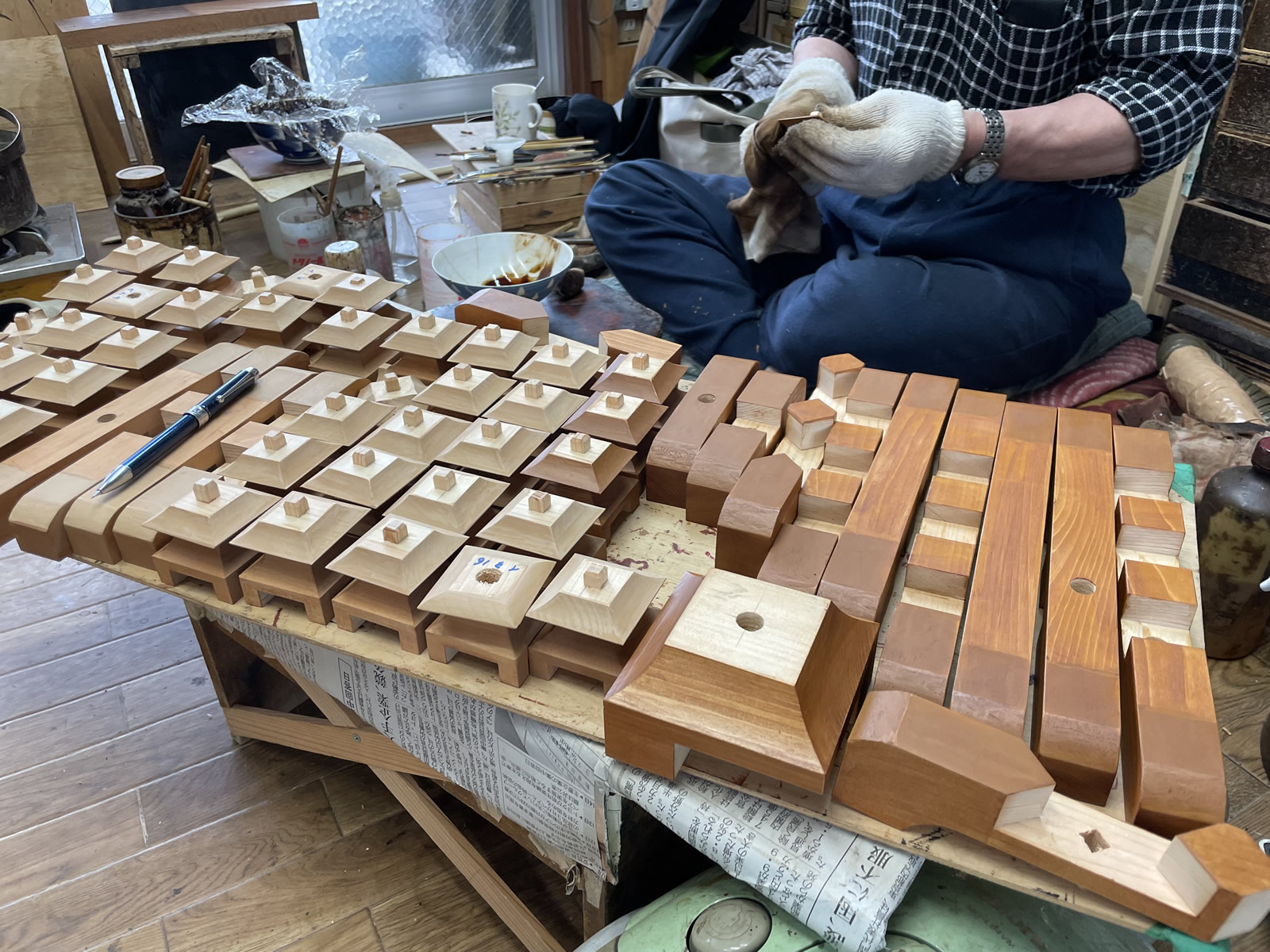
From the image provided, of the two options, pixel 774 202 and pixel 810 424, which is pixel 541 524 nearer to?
pixel 810 424

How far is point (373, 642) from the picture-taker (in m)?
1.03

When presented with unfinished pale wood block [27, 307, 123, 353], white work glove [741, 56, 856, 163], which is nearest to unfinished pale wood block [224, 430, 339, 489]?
unfinished pale wood block [27, 307, 123, 353]

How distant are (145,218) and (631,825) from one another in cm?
247

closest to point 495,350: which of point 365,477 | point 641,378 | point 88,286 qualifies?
point 641,378

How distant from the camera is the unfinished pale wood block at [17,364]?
4.43ft

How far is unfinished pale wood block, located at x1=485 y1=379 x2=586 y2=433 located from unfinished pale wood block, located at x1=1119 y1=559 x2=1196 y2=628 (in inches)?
27.8

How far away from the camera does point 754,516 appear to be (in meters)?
1.03

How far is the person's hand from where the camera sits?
1.72 meters

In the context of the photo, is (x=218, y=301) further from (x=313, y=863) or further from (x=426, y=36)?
(x=426, y=36)

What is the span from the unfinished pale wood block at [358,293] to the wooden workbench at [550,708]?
55cm

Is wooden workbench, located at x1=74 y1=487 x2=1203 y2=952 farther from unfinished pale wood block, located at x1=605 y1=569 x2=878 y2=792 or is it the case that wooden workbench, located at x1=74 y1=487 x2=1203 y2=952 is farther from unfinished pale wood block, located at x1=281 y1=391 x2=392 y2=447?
unfinished pale wood block, located at x1=281 y1=391 x2=392 y2=447

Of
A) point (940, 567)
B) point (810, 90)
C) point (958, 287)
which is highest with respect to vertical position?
point (810, 90)

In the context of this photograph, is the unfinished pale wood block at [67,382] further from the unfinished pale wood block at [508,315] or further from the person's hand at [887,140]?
A: the person's hand at [887,140]

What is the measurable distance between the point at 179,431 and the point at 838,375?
3.03ft
